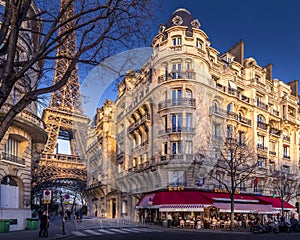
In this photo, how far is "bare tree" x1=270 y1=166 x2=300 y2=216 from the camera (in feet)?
143

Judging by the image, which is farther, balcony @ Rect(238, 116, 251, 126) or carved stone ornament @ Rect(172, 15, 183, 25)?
balcony @ Rect(238, 116, 251, 126)

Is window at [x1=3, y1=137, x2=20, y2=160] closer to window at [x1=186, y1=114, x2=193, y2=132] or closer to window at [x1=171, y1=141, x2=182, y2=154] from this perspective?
window at [x1=171, y1=141, x2=182, y2=154]

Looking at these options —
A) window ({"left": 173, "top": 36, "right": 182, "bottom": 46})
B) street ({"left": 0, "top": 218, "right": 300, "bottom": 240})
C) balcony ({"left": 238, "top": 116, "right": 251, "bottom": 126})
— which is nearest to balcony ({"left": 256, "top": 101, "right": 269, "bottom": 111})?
balcony ({"left": 238, "top": 116, "right": 251, "bottom": 126})

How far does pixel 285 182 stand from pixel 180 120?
16653 millimetres

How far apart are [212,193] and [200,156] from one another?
3759mm

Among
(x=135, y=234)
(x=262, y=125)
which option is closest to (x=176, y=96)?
(x=262, y=125)

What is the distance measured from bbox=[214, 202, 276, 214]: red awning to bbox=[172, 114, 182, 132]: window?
7.39 m

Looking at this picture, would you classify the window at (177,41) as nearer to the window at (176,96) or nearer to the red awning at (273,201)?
the window at (176,96)

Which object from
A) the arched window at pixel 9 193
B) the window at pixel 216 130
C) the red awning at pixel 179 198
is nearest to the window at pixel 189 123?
the window at pixel 216 130

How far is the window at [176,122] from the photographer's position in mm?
35531

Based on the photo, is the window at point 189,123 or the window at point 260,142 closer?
the window at point 189,123

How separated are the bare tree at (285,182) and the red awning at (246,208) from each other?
423 cm

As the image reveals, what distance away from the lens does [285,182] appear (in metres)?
44.3

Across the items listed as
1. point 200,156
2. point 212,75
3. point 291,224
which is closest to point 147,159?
point 200,156
